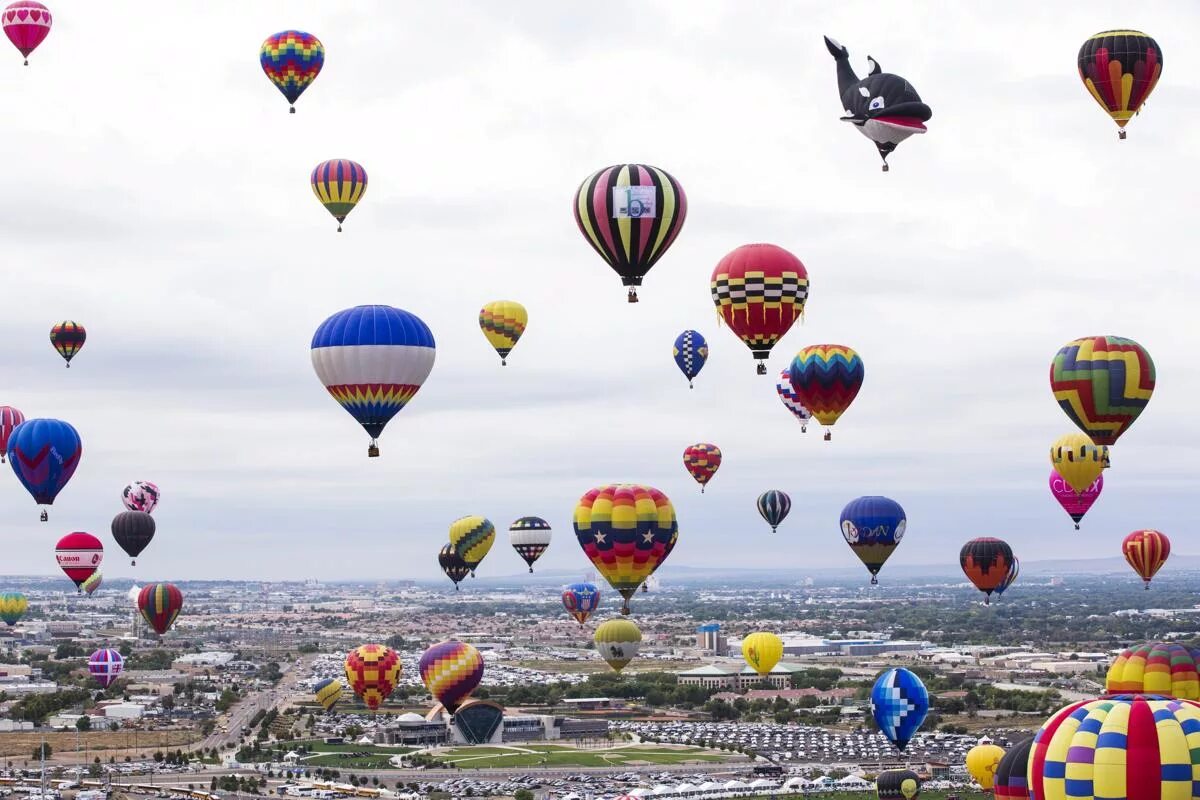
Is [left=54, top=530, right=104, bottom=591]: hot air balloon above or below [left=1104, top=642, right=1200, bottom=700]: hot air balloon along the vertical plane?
above

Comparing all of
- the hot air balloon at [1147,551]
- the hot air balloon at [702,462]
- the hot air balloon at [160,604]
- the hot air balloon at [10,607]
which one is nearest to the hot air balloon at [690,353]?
the hot air balloon at [702,462]

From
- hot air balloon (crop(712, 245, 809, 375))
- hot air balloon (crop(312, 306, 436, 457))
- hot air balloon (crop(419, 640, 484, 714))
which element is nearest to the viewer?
hot air balloon (crop(312, 306, 436, 457))

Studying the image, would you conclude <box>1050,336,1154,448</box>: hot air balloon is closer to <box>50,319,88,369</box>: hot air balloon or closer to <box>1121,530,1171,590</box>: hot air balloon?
<box>1121,530,1171,590</box>: hot air balloon

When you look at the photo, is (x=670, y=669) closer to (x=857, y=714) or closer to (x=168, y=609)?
(x=857, y=714)

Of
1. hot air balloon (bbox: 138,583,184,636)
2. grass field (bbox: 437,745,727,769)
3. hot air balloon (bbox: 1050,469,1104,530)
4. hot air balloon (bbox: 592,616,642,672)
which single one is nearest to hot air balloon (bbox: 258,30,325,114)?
hot air balloon (bbox: 592,616,642,672)

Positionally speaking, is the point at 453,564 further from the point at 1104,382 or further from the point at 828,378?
Answer: the point at 1104,382

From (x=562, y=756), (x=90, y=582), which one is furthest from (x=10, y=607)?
(x=562, y=756)

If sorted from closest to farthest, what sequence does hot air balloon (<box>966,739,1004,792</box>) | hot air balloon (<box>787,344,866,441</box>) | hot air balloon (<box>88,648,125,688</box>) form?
hot air balloon (<box>787,344,866,441</box>) → hot air balloon (<box>966,739,1004,792</box>) → hot air balloon (<box>88,648,125,688</box>)

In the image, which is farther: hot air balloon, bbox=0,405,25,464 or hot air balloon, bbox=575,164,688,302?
hot air balloon, bbox=0,405,25,464
